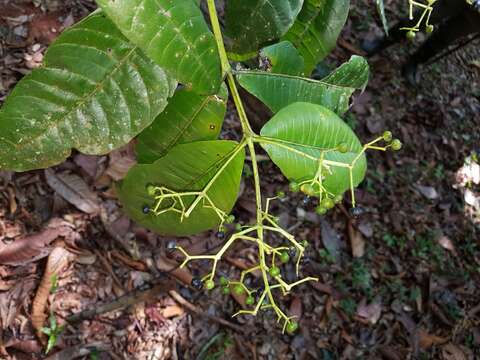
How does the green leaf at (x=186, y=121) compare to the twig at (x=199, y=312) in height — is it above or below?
above

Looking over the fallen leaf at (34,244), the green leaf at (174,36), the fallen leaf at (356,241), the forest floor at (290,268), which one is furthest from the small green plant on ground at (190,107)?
the fallen leaf at (356,241)

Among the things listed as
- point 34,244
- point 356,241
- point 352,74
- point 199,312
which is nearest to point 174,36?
point 352,74

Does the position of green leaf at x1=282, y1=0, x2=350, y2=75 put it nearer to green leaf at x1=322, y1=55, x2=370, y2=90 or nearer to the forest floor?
green leaf at x1=322, y1=55, x2=370, y2=90

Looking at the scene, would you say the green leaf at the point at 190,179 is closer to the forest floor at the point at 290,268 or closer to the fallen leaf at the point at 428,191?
the forest floor at the point at 290,268

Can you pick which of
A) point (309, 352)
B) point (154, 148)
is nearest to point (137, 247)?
point (309, 352)

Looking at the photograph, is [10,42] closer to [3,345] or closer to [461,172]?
[3,345]

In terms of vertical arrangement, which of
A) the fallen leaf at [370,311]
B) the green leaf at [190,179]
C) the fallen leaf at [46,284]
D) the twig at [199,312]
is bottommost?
the fallen leaf at [370,311]

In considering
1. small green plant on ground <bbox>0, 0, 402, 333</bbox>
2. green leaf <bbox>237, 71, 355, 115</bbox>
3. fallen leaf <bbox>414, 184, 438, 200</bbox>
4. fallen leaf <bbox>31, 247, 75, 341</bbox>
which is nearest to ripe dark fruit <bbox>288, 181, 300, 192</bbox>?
small green plant on ground <bbox>0, 0, 402, 333</bbox>
